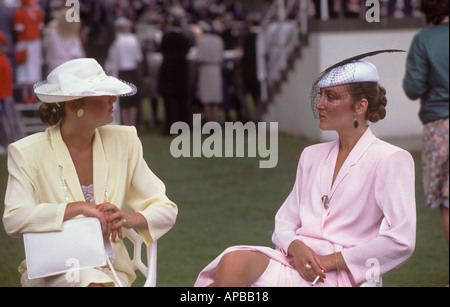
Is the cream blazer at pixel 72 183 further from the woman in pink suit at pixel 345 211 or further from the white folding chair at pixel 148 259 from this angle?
the woman in pink suit at pixel 345 211

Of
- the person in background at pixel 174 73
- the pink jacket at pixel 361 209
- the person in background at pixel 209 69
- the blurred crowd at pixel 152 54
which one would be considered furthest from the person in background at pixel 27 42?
the pink jacket at pixel 361 209

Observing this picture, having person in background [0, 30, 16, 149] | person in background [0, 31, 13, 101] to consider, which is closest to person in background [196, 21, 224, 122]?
person in background [0, 30, 16, 149]

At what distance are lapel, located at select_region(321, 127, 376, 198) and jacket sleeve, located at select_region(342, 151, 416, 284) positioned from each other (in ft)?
0.40

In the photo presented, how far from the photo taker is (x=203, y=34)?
49.6 ft

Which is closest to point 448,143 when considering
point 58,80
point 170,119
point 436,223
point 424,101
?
point 424,101

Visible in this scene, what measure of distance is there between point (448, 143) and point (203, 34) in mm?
9497

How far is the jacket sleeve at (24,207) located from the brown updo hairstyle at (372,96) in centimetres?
122

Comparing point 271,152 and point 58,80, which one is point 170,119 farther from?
point 58,80

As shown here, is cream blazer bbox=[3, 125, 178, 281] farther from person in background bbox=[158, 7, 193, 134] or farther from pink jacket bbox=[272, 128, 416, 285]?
person in background bbox=[158, 7, 193, 134]

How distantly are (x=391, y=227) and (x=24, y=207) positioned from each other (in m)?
1.39

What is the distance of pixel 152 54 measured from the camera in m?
17.1

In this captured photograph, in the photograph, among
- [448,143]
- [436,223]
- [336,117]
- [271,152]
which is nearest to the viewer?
Answer: [336,117]

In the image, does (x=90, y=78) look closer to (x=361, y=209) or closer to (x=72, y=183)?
(x=72, y=183)

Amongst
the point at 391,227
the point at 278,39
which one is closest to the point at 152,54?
the point at 278,39
